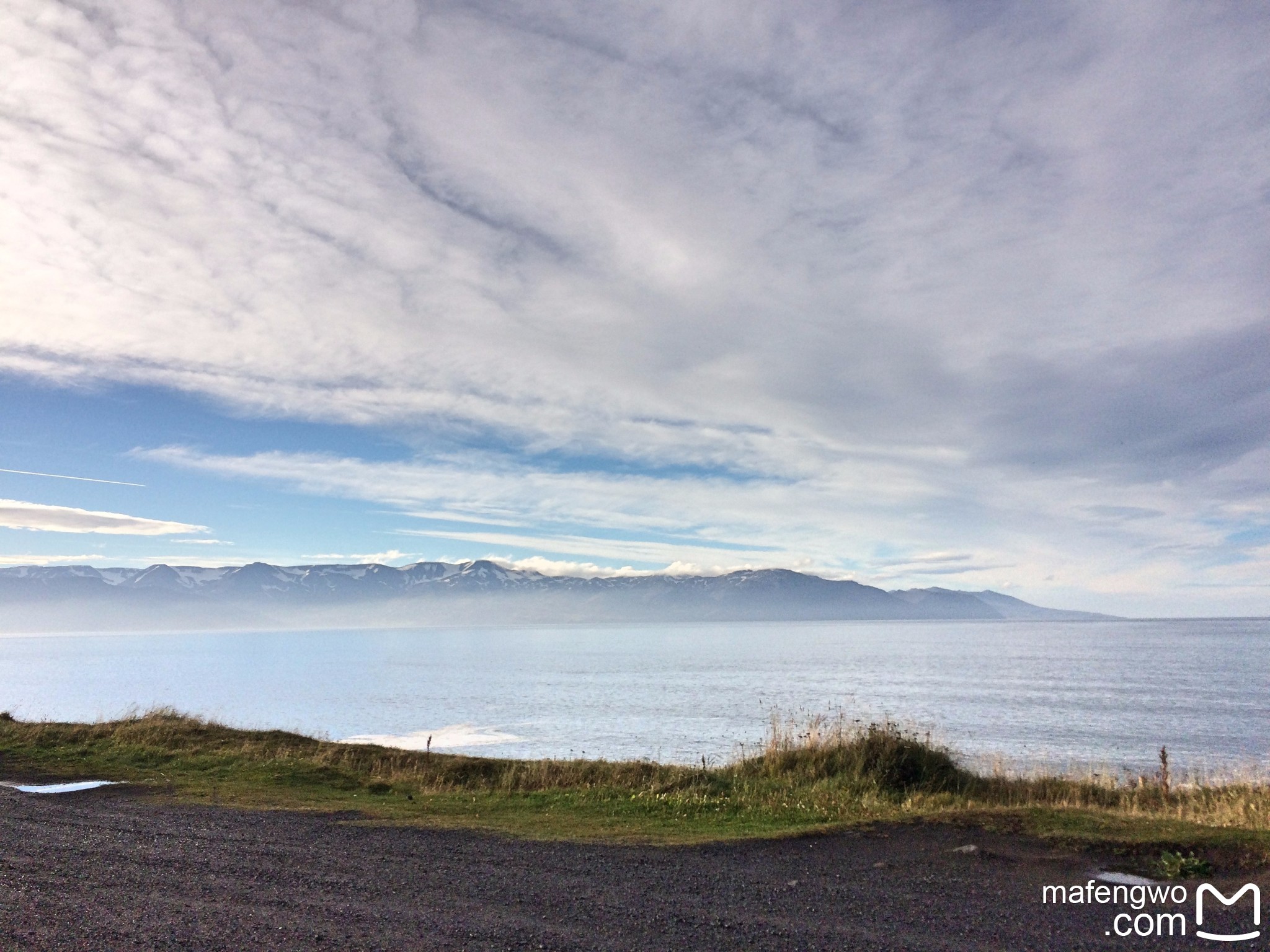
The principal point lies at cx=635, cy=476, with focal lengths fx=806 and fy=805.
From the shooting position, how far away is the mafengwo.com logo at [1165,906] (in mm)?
7508

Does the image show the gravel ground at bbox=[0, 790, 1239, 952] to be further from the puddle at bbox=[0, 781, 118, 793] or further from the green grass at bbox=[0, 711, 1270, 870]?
the puddle at bbox=[0, 781, 118, 793]

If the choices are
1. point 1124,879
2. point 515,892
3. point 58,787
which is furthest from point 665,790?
point 58,787

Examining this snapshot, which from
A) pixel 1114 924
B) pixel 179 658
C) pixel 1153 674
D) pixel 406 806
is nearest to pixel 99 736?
pixel 406 806

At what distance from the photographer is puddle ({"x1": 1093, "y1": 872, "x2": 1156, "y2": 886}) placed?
29.5 feet

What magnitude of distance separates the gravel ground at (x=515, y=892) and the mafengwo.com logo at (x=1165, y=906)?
8.1 inches

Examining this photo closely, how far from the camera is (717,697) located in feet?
208

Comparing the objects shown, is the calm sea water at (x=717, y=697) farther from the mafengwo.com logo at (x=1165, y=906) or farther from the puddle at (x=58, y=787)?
the mafengwo.com logo at (x=1165, y=906)

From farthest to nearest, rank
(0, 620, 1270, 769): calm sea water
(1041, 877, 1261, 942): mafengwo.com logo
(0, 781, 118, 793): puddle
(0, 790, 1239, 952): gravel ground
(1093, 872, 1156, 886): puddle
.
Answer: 1. (0, 620, 1270, 769): calm sea water
2. (0, 781, 118, 793): puddle
3. (1093, 872, 1156, 886): puddle
4. (1041, 877, 1261, 942): mafengwo.com logo
5. (0, 790, 1239, 952): gravel ground

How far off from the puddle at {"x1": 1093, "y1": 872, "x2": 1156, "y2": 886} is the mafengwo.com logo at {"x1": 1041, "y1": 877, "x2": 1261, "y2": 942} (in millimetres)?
21

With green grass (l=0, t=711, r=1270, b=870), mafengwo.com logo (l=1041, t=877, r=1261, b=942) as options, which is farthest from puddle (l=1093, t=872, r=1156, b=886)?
green grass (l=0, t=711, r=1270, b=870)

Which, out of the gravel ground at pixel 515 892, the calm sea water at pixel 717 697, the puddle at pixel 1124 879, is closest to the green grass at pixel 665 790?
the puddle at pixel 1124 879

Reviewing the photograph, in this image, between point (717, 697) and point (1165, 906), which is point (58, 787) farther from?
point (717, 697)

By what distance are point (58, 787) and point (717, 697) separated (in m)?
51.3

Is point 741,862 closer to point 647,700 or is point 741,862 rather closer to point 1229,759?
point 1229,759
